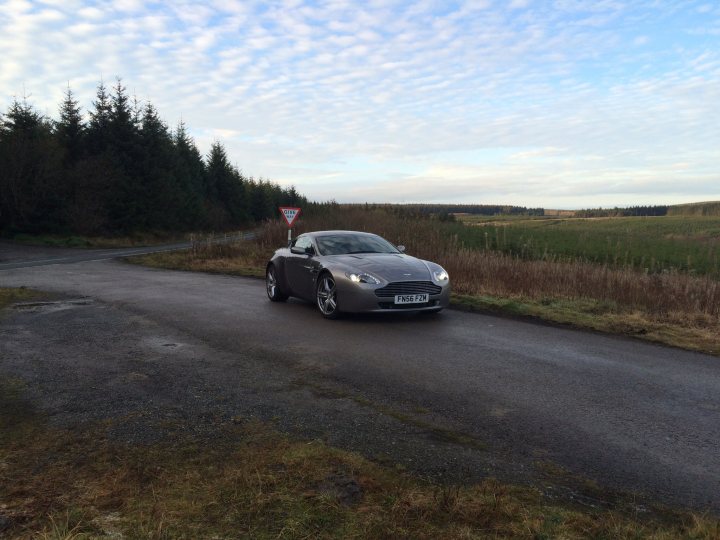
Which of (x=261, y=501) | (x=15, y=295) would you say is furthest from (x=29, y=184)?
(x=261, y=501)

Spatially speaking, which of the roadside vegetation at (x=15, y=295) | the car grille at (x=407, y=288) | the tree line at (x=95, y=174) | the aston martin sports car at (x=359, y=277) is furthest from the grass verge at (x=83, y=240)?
the car grille at (x=407, y=288)

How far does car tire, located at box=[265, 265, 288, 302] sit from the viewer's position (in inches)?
467

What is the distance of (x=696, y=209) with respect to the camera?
3474 inches

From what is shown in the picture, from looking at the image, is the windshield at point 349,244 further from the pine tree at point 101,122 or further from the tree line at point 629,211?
the tree line at point 629,211

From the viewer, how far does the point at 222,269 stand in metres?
19.9

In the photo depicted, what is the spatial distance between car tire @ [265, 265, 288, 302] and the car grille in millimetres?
3276

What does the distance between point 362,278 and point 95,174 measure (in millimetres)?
34103

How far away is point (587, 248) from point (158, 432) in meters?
36.5

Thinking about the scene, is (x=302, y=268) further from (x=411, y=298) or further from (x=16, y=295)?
(x=16, y=295)

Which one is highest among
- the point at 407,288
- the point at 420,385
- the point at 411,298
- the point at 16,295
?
the point at 407,288

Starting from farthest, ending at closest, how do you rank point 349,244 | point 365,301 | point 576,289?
point 576,289 < point 349,244 < point 365,301

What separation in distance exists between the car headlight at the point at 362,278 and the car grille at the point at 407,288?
17 cm

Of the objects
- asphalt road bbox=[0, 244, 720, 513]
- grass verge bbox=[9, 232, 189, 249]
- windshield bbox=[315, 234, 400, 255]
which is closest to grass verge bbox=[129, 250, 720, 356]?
asphalt road bbox=[0, 244, 720, 513]

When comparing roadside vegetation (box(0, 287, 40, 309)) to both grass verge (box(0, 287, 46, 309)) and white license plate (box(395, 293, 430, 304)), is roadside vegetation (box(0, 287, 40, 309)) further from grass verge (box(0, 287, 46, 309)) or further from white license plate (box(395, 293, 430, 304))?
white license plate (box(395, 293, 430, 304))
